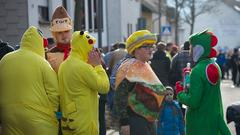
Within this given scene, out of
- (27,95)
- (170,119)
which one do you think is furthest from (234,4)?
(27,95)

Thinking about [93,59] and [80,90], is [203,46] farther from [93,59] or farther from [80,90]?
[80,90]

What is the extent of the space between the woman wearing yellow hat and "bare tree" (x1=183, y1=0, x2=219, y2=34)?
44377mm

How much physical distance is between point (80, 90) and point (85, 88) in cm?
5

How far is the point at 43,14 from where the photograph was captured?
1702 cm

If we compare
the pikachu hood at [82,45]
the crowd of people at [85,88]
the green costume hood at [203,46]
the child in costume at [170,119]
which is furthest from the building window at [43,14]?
the pikachu hood at [82,45]

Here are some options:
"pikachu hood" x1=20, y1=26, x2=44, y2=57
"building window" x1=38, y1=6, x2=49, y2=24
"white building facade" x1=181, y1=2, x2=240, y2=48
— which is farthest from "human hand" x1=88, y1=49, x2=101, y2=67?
"white building facade" x1=181, y1=2, x2=240, y2=48

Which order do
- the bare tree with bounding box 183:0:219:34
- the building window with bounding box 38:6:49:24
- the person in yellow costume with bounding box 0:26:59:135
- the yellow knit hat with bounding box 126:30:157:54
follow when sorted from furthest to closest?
the bare tree with bounding box 183:0:219:34, the building window with bounding box 38:6:49:24, the yellow knit hat with bounding box 126:30:157:54, the person in yellow costume with bounding box 0:26:59:135

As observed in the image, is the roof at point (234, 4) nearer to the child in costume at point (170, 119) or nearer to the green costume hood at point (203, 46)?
the child in costume at point (170, 119)

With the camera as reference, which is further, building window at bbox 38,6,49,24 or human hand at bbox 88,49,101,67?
building window at bbox 38,6,49,24

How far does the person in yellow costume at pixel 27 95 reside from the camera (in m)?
5.64

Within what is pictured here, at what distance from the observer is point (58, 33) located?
6.69 metres

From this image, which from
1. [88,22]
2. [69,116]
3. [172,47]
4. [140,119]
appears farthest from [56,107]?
[88,22]

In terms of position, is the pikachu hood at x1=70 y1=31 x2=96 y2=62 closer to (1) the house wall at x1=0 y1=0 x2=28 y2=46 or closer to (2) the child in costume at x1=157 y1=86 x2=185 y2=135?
(2) the child in costume at x1=157 y1=86 x2=185 y2=135

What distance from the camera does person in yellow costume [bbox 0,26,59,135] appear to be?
5.64m
